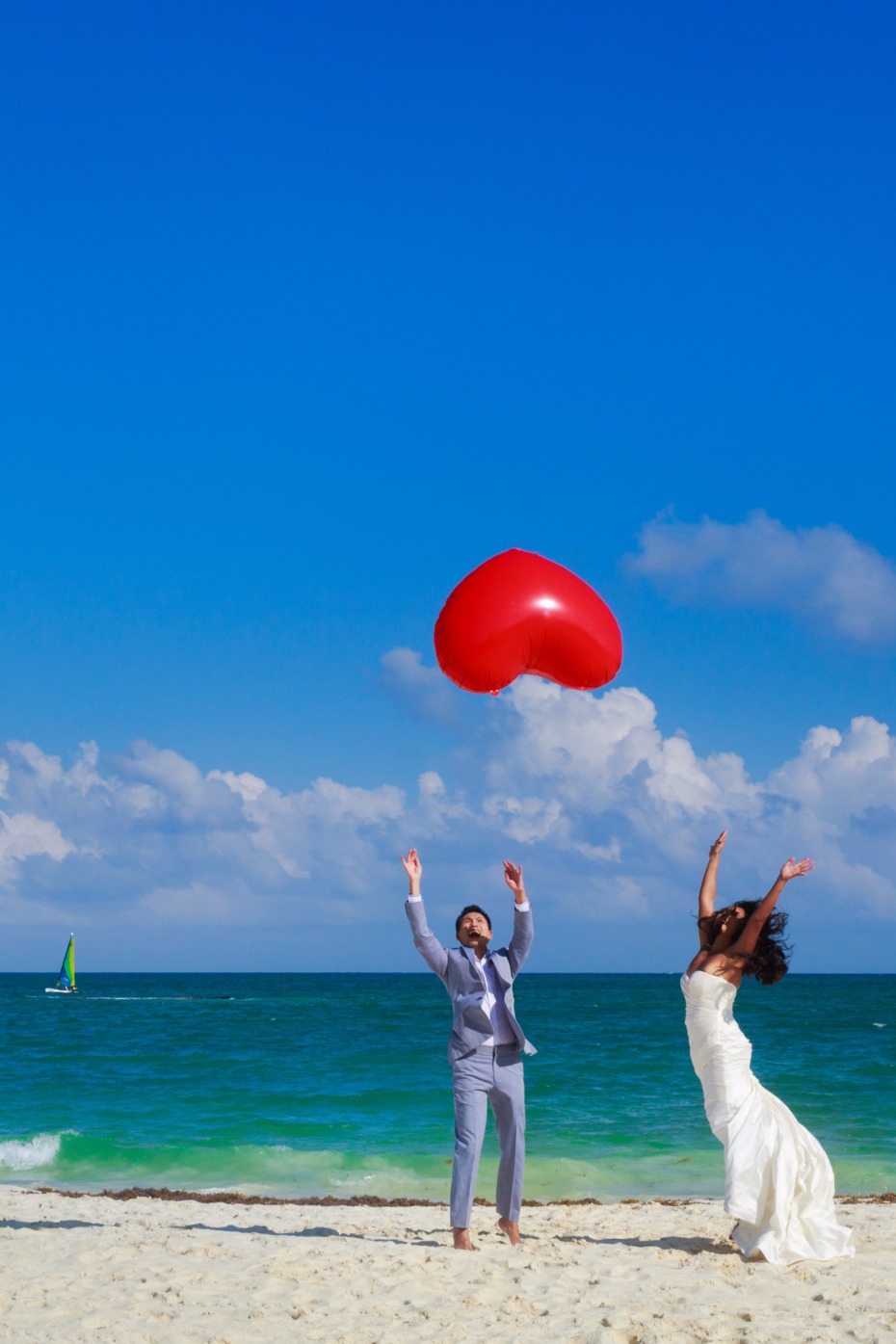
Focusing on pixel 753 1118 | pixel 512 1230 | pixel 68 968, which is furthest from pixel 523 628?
pixel 68 968

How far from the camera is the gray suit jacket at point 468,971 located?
684 centimetres

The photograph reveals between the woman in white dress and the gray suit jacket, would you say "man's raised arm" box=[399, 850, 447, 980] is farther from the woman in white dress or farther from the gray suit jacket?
the woman in white dress

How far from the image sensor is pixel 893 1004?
2147 inches

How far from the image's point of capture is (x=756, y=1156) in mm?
6570

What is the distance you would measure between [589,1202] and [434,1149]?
12.1ft

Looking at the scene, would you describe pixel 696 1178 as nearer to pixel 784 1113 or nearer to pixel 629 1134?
pixel 629 1134

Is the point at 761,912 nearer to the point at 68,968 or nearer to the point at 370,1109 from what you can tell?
the point at 370,1109

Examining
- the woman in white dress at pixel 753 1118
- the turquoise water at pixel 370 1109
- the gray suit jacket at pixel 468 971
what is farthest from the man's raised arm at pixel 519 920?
the turquoise water at pixel 370 1109

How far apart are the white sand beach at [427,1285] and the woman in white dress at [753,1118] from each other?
0.19 metres

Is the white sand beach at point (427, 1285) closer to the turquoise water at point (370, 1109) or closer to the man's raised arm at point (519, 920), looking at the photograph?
the man's raised arm at point (519, 920)

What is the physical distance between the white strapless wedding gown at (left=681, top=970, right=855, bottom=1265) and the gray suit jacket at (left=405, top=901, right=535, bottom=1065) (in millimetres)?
1001

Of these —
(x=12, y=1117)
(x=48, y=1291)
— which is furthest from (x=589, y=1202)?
(x=12, y=1117)

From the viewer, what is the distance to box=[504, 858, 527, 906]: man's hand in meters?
7.05

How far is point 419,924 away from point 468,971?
391mm
